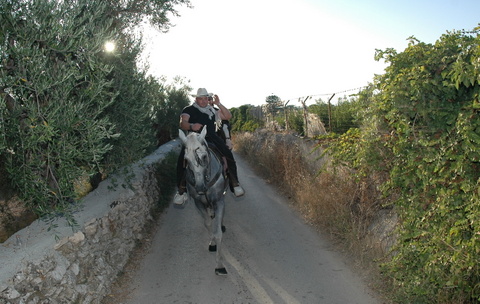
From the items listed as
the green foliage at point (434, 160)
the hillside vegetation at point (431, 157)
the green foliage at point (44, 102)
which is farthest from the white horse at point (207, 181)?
the green foliage at point (434, 160)

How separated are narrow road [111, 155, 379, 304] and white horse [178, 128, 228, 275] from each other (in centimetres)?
45

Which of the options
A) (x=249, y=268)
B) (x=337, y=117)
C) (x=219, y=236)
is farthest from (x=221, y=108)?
(x=337, y=117)

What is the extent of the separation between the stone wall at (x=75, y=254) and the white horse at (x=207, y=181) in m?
1.62

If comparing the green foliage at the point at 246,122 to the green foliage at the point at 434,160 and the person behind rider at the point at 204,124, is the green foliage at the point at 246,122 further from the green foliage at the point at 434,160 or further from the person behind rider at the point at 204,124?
the green foliage at the point at 434,160

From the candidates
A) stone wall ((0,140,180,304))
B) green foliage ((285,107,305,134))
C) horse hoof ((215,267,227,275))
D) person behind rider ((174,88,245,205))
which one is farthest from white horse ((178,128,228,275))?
green foliage ((285,107,305,134))

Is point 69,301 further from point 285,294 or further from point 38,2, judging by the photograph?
point 38,2

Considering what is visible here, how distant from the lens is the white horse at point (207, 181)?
18.7 ft

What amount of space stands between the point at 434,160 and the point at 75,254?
16.3 ft

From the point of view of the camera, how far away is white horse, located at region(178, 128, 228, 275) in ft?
18.7

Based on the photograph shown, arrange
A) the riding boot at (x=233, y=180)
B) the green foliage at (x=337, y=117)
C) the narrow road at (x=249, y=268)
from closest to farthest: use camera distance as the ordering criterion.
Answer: the narrow road at (x=249, y=268), the riding boot at (x=233, y=180), the green foliage at (x=337, y=117)

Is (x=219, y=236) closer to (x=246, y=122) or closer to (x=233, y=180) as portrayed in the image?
(x=233, y=180)

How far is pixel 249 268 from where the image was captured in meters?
6.34

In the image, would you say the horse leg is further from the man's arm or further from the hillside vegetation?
the hillside vegetation

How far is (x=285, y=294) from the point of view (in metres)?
5.36
